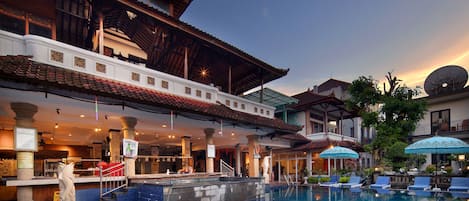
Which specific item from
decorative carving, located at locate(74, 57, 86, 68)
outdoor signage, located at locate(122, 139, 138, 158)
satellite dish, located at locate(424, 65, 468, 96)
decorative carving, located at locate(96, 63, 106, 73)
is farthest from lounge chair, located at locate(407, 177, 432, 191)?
decorative carving, located at locate(74, 57, 86, 68)

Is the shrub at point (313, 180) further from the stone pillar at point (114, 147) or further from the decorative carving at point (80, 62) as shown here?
the decorative carving at point (80, 62)

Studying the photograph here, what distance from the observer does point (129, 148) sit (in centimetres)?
1110

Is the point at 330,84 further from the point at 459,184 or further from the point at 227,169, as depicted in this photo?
the point at 227,169

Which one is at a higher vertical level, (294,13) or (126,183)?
(294,13)

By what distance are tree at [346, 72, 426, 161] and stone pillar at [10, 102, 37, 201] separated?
19187 mm

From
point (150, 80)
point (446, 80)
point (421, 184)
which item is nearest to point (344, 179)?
point (421, 184)

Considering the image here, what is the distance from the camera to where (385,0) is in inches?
661

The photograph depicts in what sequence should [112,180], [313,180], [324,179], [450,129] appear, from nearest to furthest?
[112,180], [324,179], [313,180], [450,129]

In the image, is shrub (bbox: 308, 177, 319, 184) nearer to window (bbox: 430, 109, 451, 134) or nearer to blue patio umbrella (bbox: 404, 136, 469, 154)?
blue patio umbrella (bbox: 404, 136, 469, 154)

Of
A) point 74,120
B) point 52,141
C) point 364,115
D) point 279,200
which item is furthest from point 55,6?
point 364,115

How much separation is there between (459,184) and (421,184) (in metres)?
1.69

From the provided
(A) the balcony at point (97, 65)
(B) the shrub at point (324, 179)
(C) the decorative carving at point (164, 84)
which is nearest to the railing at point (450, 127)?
(B) the shrub at point (324, 179)

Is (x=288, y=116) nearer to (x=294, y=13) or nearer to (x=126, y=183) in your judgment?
(x=294, y=13)

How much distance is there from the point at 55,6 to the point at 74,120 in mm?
4307
